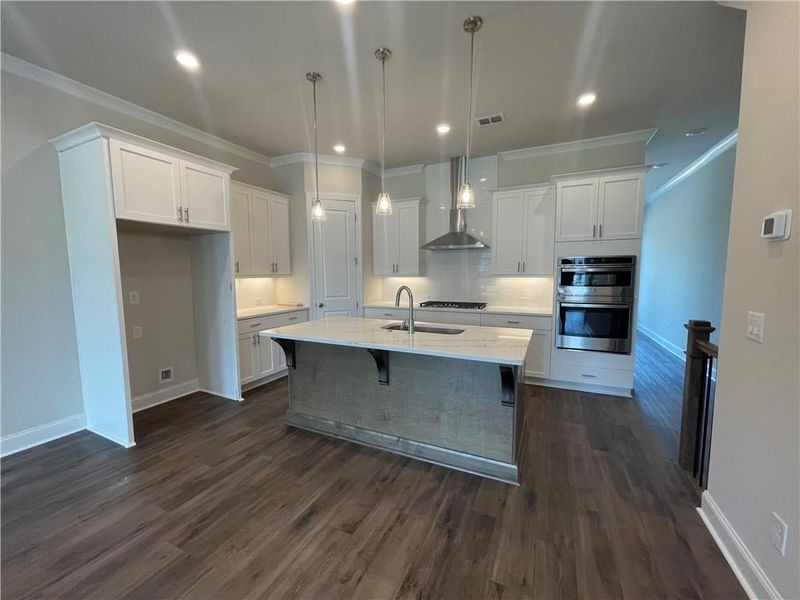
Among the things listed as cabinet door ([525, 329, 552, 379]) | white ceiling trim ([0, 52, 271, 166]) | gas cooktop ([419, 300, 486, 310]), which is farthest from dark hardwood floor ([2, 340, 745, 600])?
white ceiling trim ([0, 52, 271, 166])

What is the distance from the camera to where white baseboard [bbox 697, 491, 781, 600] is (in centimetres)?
141

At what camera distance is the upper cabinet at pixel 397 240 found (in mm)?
4930

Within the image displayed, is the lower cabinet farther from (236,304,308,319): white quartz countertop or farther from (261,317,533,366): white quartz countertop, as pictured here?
(261,317,533,366): white quartz countertop

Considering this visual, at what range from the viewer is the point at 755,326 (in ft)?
5.12

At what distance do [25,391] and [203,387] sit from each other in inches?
58.6

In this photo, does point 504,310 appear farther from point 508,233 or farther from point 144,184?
point 144,184

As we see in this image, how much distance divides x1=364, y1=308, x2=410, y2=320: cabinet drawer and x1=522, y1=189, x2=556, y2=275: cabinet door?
5.68 feet

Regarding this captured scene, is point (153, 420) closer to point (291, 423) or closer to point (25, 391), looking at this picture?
point (25, 391)

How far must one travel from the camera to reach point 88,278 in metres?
2.78

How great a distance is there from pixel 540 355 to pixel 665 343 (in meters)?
3.76

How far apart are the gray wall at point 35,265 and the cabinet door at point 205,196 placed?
0.85m

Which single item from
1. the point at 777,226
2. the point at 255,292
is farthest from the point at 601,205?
the point at 255,292

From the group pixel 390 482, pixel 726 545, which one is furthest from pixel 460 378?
pixel 726 545

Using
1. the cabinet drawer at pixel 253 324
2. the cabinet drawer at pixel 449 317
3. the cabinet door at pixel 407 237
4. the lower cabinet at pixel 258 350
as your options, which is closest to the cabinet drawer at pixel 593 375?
the cabinet drawer at pixel 449 317
